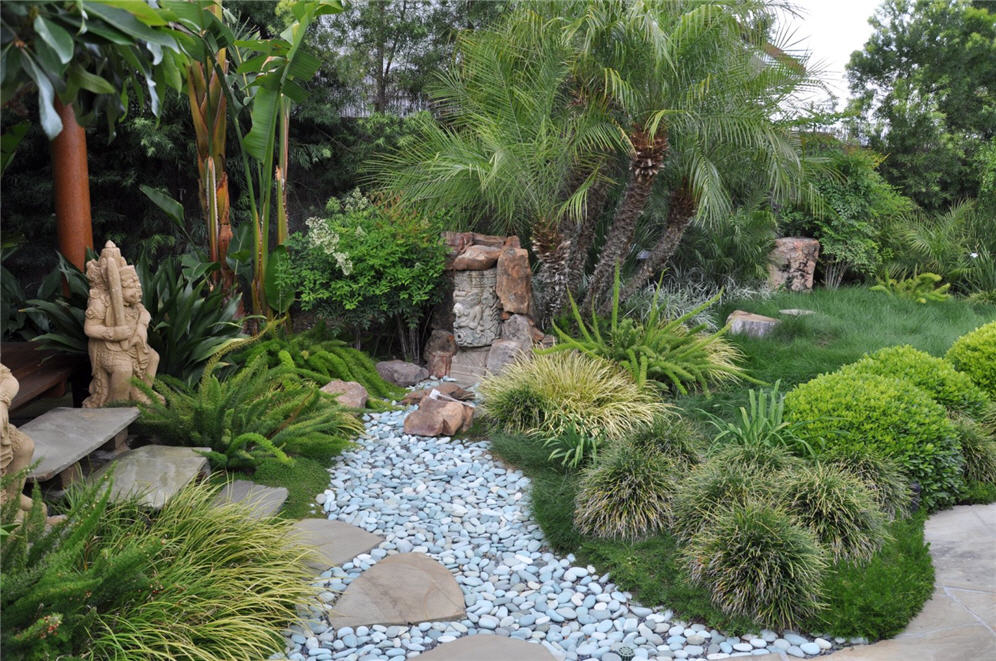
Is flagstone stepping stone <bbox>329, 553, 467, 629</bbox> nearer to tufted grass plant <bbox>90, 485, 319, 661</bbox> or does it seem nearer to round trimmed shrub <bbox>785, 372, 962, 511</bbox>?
tufted grass plant <bbox>90, 485, 319, 661</bbox>

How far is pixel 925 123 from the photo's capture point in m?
12.3

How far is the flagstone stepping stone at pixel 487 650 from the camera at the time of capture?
3404 mm

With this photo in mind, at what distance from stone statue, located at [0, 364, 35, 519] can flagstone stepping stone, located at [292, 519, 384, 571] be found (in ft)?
4.41

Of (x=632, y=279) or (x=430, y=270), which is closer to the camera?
(x=430, y=270)

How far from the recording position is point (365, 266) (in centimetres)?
712

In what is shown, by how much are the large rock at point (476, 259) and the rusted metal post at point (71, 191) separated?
308cm

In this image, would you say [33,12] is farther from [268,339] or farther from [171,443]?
[268,339]

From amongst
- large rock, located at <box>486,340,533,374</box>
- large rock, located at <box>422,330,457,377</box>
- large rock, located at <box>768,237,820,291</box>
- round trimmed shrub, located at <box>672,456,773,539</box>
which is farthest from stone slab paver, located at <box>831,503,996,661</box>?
large rock, located at <box>768,237,820,291</box>

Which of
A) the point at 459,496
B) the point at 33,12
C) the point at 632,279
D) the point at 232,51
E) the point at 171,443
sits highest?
the point at 232,51

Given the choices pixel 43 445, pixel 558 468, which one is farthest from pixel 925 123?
pixel 43 445

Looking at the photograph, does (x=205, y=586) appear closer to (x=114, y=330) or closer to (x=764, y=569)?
(x=114, y=330)

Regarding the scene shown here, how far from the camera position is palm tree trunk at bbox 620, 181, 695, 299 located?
7.81 meters

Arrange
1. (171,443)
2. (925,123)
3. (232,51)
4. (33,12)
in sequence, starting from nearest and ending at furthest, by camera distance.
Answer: (33,12) → (171,443) → (232,51) → (925,123)

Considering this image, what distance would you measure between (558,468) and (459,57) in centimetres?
525
